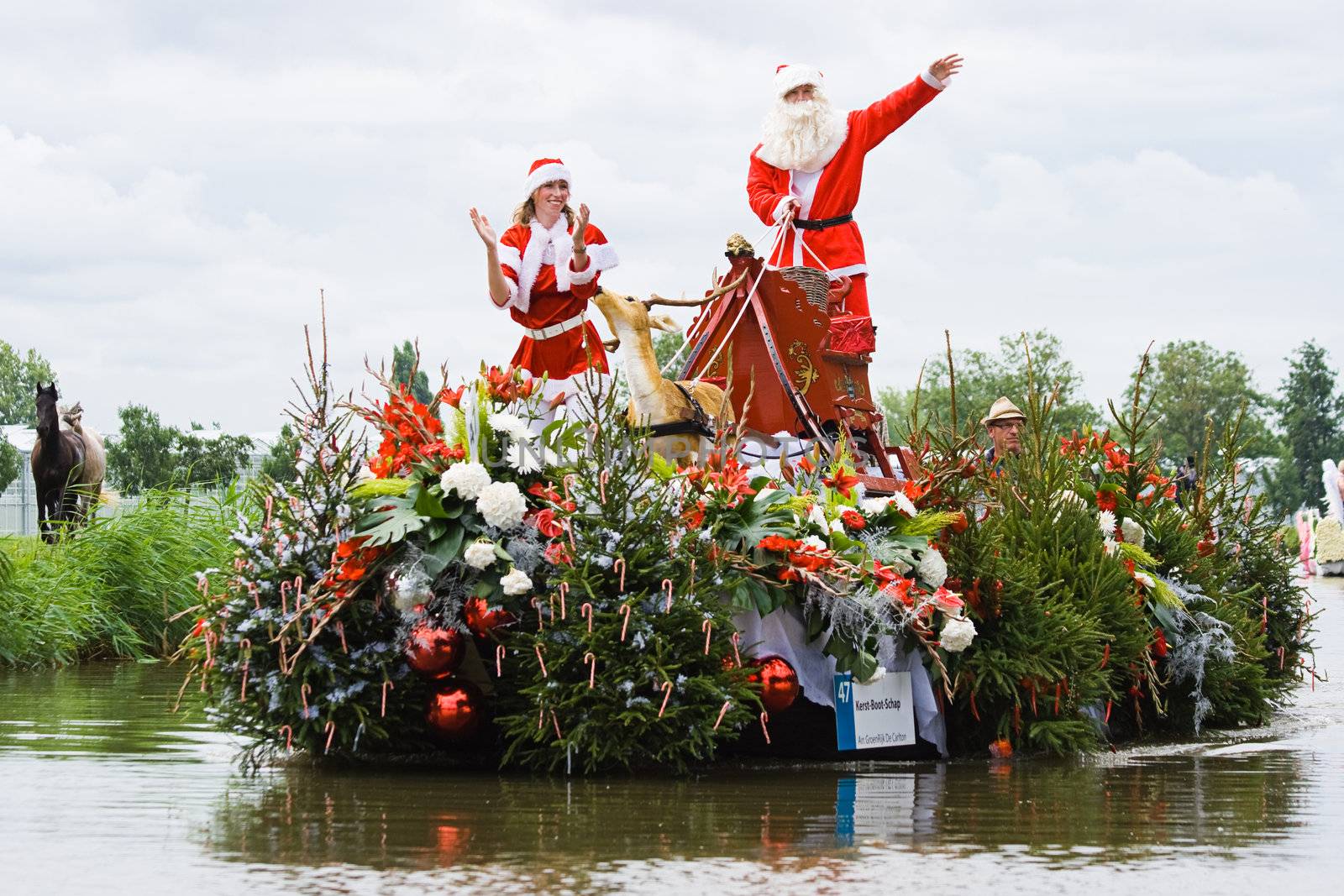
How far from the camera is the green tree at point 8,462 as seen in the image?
118 ft

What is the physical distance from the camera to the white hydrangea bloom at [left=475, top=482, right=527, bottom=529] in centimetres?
612

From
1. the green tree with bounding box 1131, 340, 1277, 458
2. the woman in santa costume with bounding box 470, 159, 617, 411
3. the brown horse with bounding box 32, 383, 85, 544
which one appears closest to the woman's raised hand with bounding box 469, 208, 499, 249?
the woman in santa costume with bounding box 470, 159, 617, 411

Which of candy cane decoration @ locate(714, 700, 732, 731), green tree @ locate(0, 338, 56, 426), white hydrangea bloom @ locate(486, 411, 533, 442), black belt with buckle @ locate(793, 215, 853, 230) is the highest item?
green tree @ locate(0, 338, 56, 426)

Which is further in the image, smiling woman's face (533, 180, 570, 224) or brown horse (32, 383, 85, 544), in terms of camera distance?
brown horse (32, 383, 85, 544)

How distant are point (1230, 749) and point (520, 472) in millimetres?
3368

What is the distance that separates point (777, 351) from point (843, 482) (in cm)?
250

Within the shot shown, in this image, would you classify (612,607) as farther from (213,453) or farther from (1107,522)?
(213,453)

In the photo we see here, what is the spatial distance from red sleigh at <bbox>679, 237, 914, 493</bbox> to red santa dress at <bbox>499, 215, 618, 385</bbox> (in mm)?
737

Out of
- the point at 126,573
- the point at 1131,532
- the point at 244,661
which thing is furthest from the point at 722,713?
the point at 126,573

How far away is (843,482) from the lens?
7082mm

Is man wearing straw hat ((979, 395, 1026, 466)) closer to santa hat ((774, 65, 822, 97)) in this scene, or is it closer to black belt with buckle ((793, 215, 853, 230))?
black belt with buckle ((793, 215, 853, 230))

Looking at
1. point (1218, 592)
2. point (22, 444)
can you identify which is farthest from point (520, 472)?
point (22, 444)

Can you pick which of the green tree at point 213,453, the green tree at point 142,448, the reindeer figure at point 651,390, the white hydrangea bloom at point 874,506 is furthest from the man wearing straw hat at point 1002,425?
the green tree at point 142,448

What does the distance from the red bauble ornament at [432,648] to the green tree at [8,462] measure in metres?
31.3
